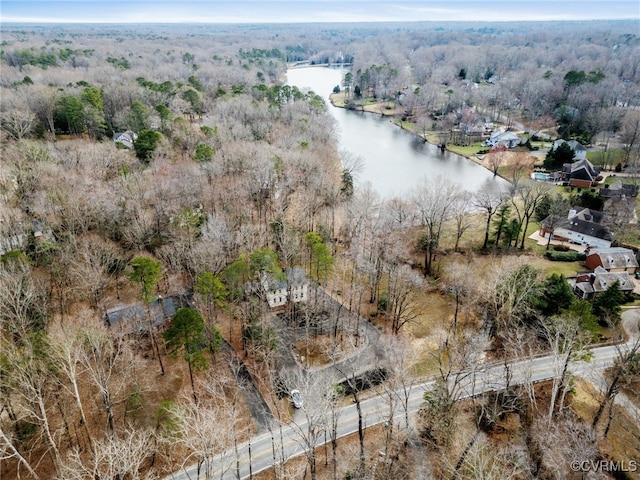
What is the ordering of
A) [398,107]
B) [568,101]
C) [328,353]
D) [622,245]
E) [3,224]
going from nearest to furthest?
[328,353] < [3,224] < [622,245] < [568,101] < [398,107]

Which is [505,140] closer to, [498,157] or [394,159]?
[498,157]

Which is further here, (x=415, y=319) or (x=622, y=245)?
(x=622, y=245)

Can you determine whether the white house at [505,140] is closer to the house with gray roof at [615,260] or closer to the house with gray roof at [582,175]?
the house with gray roof at [582,175]

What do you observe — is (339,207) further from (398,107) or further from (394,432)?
(398,107)

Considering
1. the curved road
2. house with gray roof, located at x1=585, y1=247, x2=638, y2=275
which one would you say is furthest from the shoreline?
the curved road

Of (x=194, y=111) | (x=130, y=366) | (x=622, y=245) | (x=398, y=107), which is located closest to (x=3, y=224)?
(x=130, y=366)

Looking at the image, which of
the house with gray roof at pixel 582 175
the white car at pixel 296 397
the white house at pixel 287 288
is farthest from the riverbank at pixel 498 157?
the white car at pixel 296 397

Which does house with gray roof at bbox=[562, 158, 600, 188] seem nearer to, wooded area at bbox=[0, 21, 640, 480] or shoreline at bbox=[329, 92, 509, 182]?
wooded area at bbox=[0, 21, 640, 480]

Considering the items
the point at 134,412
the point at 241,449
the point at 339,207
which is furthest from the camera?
the point at 339,207
